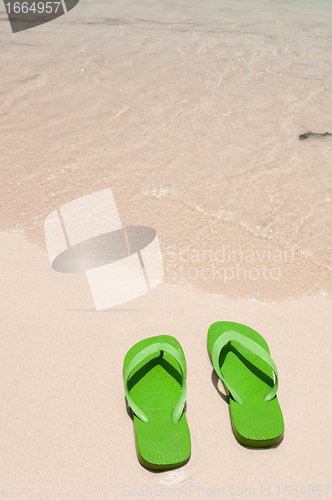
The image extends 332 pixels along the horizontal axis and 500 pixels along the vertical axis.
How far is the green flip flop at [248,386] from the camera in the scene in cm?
132

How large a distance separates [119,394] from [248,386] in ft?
1.72

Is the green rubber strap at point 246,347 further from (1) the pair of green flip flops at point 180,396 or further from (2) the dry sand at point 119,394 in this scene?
(2) the dry sand at point 119,394

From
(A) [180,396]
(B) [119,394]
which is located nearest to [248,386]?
(A) [180,396]

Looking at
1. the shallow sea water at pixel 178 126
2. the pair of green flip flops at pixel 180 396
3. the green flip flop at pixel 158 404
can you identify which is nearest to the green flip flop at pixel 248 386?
the pair of green flip flops at pixel 180 396

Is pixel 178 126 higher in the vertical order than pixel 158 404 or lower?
higher

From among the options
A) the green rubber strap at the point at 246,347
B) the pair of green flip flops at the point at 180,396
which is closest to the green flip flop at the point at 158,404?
the pair of green flip flops at the point at 180,396

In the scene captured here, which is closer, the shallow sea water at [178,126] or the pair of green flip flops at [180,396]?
the pair of green flip flops at [180,396]

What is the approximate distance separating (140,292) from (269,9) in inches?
236

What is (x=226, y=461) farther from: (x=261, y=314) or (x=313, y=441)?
(x=261, y=314)

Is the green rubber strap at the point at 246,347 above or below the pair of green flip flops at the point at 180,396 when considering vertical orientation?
above

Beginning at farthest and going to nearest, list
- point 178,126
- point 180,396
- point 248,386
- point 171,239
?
point 178,126 < point 171,239 < point 248,386 < point 180,396

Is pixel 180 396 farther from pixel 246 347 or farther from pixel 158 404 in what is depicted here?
pixel 246 347

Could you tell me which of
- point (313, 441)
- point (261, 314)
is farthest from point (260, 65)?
point (313, 441)

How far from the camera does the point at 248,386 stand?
4.77 ft
